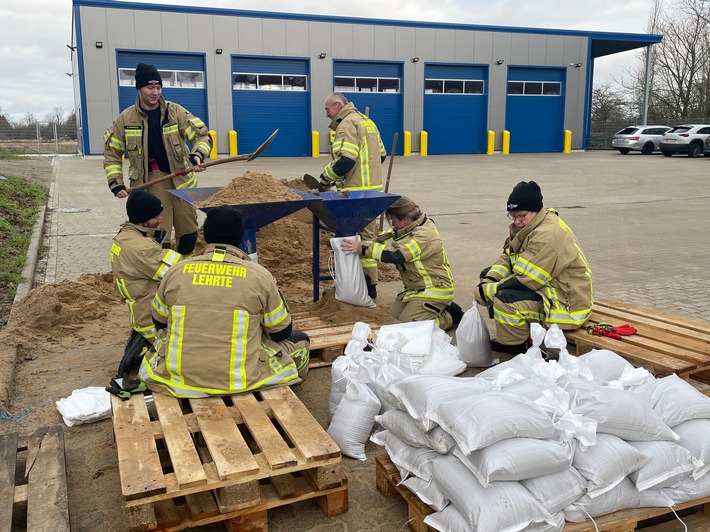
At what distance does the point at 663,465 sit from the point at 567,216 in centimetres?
952

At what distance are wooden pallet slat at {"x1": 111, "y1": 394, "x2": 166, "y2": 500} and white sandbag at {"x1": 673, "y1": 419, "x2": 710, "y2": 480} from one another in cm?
210

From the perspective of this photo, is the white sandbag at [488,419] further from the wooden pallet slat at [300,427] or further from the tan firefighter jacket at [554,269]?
the tan firefighter jacket at [554,269]

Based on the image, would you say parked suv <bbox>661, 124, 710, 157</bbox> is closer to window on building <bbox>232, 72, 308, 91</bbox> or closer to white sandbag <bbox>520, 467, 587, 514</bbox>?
window on building <bbox>232, 72, 308, 91</bbox>

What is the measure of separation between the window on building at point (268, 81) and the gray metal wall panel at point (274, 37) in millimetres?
983

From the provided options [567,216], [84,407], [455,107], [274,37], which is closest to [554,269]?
[84,407]

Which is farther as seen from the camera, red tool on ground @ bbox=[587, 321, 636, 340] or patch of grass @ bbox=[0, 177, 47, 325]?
patch of grass @ bbox=[0, 177, 47, 325]

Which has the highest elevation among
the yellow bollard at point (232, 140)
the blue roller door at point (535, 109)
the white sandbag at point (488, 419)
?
the blue roller door at point (535, 109)

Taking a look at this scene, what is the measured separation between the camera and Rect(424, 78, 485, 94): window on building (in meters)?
29.5

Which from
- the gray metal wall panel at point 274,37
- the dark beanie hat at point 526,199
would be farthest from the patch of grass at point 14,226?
the gray metal wall panel at point 274,37

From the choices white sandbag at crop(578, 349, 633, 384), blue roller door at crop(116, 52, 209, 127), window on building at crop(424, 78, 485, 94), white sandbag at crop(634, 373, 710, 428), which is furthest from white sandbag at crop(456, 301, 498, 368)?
window on building at crop(424, 78, 485, 94)

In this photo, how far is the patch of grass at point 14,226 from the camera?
6804 mm

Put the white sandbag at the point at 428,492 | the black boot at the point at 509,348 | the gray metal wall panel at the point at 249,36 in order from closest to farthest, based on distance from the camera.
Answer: the white sandbag at the point at 428,492, the black boot at the point at 509,348, the gray metal wall panel at the point at 249,36

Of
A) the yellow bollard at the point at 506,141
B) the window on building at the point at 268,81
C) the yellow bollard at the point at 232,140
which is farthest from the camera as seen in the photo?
the yellow bollard at the point at 506,141

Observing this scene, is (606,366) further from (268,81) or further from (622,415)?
(268,81)
